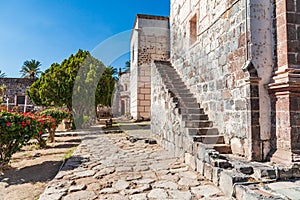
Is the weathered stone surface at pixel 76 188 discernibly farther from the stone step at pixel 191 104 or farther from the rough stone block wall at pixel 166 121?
the stone step at pixel 191 104

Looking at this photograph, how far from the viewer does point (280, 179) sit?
2.30 meters

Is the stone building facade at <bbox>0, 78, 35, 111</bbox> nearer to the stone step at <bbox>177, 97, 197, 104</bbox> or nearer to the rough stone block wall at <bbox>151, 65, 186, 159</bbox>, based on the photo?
the rough stone block wall at <bbox>151, 65, 186, 159</bbox>

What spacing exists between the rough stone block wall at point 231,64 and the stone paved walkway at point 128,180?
107cm

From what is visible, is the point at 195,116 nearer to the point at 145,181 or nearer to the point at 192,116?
the point at 192,116

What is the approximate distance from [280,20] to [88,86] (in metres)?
9.20

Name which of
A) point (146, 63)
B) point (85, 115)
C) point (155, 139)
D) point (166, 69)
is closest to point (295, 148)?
point (155, 139)

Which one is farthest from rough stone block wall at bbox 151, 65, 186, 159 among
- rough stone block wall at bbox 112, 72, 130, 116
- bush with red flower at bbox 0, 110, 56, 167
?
rough stone block wall at bbox 112, 72, 130, 116

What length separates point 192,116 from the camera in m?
4.30

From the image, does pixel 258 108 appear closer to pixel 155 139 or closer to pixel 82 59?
pixel 155 139

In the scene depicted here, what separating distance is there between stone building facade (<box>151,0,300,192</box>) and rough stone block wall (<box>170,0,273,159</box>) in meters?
0.01

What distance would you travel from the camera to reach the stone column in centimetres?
278

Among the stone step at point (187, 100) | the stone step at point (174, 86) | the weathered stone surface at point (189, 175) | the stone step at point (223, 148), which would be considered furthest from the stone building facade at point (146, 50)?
the weathered stone surface at point (189, 175)

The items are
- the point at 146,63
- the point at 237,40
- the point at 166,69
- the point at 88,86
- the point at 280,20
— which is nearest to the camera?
the point at 280,20

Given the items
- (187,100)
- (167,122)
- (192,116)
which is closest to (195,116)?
(192,116)
